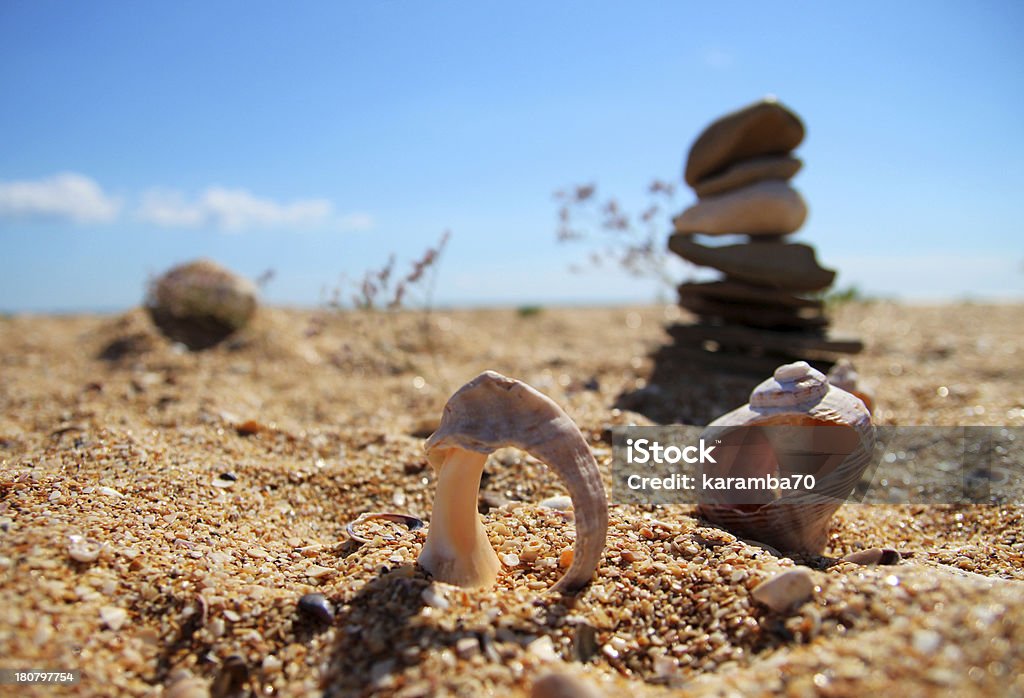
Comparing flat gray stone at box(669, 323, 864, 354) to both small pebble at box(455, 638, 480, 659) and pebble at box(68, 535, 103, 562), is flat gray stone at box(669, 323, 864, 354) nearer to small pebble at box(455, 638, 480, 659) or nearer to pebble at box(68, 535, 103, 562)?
small pebble at box(455, 638, 480, 659)

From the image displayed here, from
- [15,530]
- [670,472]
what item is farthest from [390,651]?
[670,472]

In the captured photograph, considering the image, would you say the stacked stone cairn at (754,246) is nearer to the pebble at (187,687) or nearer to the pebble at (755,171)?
the pebble at (755,171)

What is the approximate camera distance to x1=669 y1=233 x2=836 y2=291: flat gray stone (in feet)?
17.8

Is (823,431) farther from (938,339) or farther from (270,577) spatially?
(938,339)

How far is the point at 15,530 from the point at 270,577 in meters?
0.87

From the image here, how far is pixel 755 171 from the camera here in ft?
18.1

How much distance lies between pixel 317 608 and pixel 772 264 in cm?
463

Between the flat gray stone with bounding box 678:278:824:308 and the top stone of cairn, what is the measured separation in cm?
104

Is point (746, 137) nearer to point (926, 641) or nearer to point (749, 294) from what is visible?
point (749, 294)

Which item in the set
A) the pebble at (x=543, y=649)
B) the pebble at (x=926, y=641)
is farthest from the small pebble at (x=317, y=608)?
the pebble at (x=926, y=641)

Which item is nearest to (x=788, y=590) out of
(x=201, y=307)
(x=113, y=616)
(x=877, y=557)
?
(x=877, y=557)

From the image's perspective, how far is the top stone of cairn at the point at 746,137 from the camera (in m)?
5.43

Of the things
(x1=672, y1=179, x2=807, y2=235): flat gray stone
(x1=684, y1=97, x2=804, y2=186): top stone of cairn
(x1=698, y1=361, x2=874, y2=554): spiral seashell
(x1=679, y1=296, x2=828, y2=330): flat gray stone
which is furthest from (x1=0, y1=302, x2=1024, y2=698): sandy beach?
(x1=684, y1=97, x2=804, y2=186): top stone of cairn

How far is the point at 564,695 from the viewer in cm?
164
